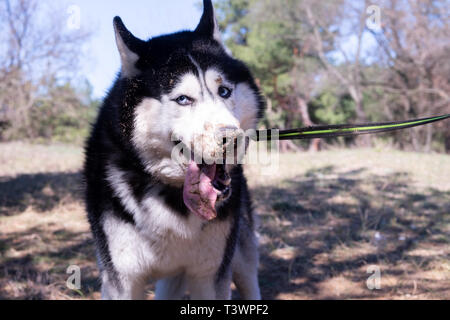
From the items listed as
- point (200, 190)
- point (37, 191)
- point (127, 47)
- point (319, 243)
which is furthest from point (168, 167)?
point (37, 191)

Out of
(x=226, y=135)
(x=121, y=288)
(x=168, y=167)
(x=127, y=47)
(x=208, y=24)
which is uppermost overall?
(x=208, y=24)

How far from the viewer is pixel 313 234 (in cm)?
442

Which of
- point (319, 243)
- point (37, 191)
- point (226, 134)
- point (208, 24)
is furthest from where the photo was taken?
point (37, 191)

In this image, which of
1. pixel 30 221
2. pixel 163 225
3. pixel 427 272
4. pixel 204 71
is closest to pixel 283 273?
pixel 427 272

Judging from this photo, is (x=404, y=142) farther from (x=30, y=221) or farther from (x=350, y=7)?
(x=30, y=221)

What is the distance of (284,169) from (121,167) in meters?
6.05

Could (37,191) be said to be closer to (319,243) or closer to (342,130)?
(319,243)

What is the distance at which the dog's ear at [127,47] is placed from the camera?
2.14 meters

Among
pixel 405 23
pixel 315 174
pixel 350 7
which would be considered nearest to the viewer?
pixel 315 174

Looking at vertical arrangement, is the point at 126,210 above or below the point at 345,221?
above

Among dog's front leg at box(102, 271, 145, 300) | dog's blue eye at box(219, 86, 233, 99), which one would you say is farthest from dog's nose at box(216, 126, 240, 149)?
dog's front leg at box(102, 271, 145, 300)

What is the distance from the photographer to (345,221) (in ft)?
15.6

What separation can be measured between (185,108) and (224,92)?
0.85 ft

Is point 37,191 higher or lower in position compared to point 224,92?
lower
